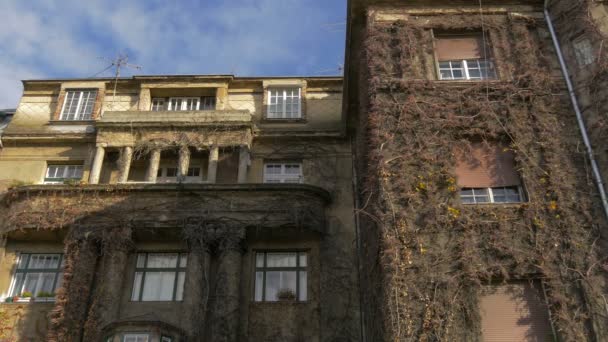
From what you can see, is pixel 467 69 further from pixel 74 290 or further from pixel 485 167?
pixel 74 290

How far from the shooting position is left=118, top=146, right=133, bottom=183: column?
19172mm

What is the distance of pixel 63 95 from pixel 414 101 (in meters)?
15.8

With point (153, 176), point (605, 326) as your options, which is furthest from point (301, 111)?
point (605, 326)

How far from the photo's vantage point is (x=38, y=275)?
17938 mm

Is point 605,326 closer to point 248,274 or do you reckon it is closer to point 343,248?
point 343,248

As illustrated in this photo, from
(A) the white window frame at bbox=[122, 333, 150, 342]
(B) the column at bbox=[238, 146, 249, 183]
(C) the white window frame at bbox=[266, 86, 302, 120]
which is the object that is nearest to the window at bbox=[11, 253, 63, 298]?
(A) the white window frame at bbox=[122, 333, 150, 342]

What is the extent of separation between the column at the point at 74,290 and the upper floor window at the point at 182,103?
7.15 m

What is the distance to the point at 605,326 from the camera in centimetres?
1052

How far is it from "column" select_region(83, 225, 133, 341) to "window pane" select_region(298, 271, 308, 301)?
555cm

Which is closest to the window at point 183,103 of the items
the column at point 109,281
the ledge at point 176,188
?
the ledge at point 176,188

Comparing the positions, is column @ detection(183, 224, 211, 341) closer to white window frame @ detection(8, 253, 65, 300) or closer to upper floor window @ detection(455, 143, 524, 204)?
white window frame @ detection(8, 253, 65, 300)

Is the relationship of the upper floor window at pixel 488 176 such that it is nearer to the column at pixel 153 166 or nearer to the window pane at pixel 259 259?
the window pane at pixel 259 259

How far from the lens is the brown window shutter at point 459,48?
14.9m

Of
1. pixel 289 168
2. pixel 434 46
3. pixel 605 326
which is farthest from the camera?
pixel 289 168
